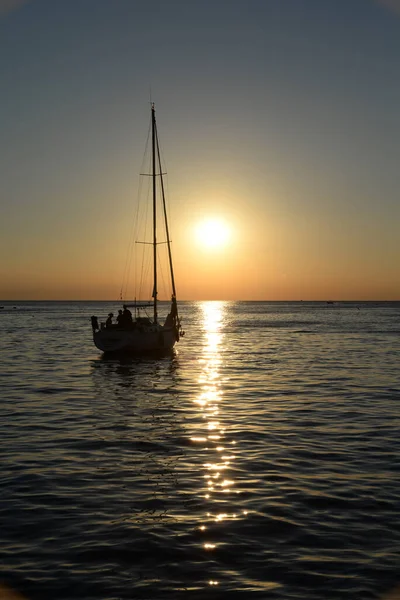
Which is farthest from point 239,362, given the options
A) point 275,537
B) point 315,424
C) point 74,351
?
point 275,537

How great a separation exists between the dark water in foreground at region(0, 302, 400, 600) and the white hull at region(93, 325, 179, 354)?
15361 mm

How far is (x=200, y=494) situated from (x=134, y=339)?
1204 inches

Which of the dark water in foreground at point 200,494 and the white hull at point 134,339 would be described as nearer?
the dark water in foreground at point 200,494

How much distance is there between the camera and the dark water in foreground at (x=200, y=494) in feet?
27.0

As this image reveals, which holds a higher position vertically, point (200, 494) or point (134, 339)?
point (134, 339)

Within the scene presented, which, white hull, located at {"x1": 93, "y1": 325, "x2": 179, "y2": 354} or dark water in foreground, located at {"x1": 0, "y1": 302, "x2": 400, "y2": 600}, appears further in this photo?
white hull, located at {"x1": 93, "y1": 325, "x2": 179, "y2": 354}

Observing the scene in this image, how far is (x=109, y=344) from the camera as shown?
41.4 meters

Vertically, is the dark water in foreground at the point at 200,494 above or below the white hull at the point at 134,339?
below

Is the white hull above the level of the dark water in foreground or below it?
above

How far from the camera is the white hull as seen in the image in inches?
1628

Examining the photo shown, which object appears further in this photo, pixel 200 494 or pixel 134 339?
pixel 134 339

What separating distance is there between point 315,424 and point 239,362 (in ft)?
71.2

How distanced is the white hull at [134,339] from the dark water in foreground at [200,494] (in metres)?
15.4

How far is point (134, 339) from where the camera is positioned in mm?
41844
